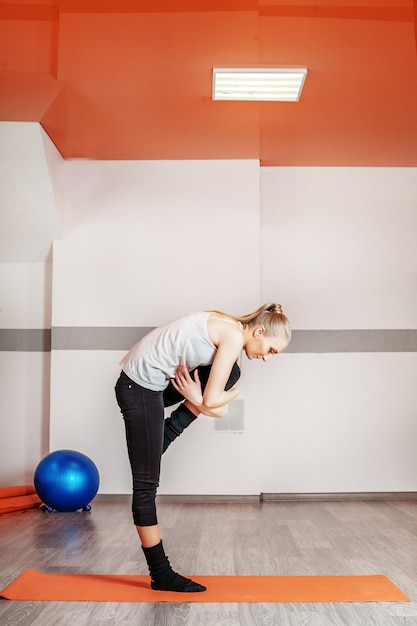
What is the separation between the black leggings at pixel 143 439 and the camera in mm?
2715

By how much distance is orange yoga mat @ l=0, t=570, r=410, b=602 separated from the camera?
2727mm

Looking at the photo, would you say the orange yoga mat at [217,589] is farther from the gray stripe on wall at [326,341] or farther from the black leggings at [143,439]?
the gray stripe on wall at [326,341]

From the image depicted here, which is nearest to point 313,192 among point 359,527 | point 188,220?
point 188,220

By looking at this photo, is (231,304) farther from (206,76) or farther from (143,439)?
(143,439)

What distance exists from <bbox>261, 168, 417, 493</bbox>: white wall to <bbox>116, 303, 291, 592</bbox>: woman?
269 centimetres

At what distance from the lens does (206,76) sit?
13.0 feet

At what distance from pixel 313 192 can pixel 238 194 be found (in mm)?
671

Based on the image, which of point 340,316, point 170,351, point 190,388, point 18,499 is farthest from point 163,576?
point 340,316

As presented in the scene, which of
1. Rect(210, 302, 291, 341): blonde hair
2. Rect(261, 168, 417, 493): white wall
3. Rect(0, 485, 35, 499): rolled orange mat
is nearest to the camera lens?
Rect(210, 302, 291, 341): blonde hair

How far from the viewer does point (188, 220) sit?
540cm

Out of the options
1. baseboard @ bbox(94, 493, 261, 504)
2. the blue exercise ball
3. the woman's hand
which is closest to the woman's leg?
the woman's hand

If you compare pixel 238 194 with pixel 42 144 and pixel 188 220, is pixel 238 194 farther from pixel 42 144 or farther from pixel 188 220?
pixel 42 144

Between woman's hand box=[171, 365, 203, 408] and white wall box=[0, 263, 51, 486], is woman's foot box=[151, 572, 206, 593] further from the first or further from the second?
white wall box=[0, 263, 51, 486]

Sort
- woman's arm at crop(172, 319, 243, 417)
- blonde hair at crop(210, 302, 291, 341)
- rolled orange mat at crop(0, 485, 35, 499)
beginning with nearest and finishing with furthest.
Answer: woman's arm at crop(172, 319, 243, 417)
blonde hair at crop(210, 302, 291, 341)
rolled orange mat at crop(0, 485, 35, 499)
